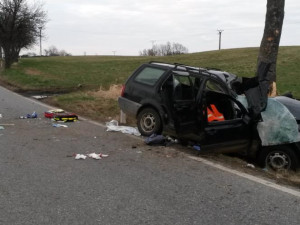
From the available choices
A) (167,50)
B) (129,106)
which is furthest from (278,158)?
(167,50)

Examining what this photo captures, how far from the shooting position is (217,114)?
7.21m

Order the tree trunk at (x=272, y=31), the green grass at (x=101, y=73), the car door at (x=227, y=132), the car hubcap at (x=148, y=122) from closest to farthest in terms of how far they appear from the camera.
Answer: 1. the car door at (x=227, y=132)
2. the car hubcap at (x=148, y=122)
3. the tree trunk at (x=272, y=31)
4. the green grass at (x=101, y=73)

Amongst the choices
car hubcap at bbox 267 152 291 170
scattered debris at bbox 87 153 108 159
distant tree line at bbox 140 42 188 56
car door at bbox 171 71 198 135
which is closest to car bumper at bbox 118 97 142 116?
car door at bbox 171 71 198 135

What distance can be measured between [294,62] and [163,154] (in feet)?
117

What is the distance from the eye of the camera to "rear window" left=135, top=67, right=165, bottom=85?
821 centimetres

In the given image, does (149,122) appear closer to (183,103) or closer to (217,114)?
(183,103)

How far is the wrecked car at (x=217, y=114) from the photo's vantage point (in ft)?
20.9

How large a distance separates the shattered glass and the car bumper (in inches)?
113

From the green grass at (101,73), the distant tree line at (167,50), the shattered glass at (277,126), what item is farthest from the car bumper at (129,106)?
the distant tree line at (167,50)

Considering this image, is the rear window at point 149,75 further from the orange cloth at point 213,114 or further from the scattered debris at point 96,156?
the scattered debris at point 96,156

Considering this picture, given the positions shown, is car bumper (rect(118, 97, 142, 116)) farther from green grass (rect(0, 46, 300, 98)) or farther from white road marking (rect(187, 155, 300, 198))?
green grass (rect(0, 46, 300, 98))

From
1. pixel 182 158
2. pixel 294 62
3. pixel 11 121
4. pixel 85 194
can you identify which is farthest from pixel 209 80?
pixel 294 62

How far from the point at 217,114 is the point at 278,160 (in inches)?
55.1

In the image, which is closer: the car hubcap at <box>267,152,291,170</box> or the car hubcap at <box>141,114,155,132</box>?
the car hubcap at <box>267,152,291,170</box>
